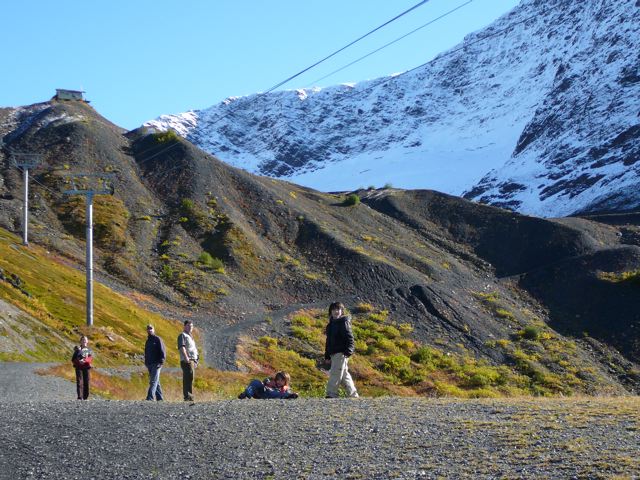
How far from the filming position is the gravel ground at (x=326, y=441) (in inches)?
431

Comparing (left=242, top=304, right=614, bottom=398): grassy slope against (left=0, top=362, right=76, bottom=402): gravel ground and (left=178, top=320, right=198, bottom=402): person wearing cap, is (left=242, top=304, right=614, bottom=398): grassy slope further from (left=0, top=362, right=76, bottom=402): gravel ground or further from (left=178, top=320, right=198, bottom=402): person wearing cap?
(left=178, top=320, right=198, bottom=402): person wearing cap

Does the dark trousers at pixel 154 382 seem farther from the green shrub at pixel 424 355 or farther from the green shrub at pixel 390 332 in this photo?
the green shrub at pixel 390 332

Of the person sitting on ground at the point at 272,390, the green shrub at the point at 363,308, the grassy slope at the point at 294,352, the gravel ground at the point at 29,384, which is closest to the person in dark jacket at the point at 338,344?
the person sitting on ground at the point at 272,390

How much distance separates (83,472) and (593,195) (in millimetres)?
165360

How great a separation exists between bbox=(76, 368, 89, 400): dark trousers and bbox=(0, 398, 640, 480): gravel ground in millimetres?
6761

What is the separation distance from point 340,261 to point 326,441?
6043 centimetres

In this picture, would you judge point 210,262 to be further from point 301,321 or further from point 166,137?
point 166,137

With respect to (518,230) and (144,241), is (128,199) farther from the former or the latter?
(518,230)

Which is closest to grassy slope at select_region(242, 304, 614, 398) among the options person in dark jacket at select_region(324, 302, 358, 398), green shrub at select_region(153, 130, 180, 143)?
person in dark jacket at select_region(324, 302, 358, 398)

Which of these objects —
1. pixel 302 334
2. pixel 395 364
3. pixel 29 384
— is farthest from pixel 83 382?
pixel 302 334

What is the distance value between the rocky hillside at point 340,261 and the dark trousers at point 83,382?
66.8 ft

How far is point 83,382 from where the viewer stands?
74.5 feet

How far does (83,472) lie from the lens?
1186 centimetres

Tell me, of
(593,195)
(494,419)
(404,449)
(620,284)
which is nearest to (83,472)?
(404,449)
